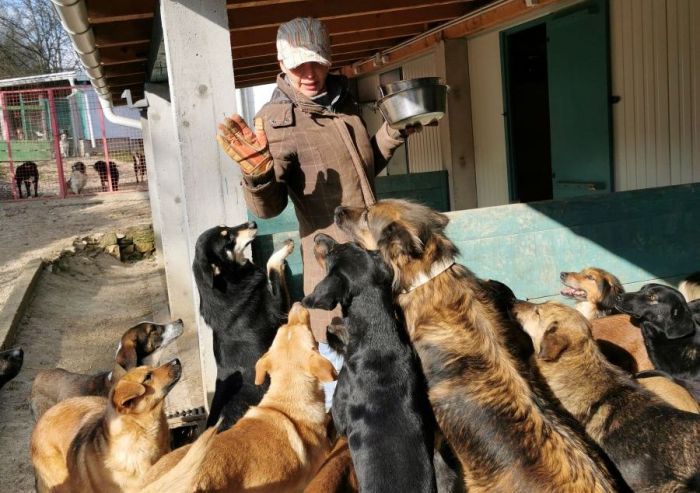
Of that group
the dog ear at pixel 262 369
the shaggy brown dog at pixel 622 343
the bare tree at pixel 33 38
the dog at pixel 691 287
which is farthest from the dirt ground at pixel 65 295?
the bare tree at pixel 33 38

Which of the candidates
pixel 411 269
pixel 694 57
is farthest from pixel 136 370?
pixel 694 57

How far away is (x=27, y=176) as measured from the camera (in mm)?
20234

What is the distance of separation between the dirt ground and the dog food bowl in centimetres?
377

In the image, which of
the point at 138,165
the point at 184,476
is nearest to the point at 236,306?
the point at 184,476

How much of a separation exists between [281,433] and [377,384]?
0.75m

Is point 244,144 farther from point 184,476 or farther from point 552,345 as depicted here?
point 552,345

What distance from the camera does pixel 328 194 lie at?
12.0 ft

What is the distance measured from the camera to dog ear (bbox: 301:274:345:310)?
118 inches

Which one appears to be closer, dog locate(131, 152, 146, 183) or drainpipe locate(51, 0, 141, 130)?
drainpipe locate(51, 0, 141, 130)

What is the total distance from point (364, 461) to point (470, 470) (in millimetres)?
460

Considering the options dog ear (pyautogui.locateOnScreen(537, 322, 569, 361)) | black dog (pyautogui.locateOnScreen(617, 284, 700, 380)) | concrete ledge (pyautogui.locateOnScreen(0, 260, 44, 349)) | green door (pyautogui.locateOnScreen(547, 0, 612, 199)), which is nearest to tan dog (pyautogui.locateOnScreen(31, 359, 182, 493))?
dog ear (pyautogui.locateOnScreen(537, 322, 569, 361))

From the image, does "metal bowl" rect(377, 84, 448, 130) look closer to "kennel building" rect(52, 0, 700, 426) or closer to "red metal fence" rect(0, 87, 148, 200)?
"kennel building" rect(52, 0, 700, 426)

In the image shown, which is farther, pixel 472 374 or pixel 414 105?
pixel 414 105

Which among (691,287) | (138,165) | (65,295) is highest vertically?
(138,165)
